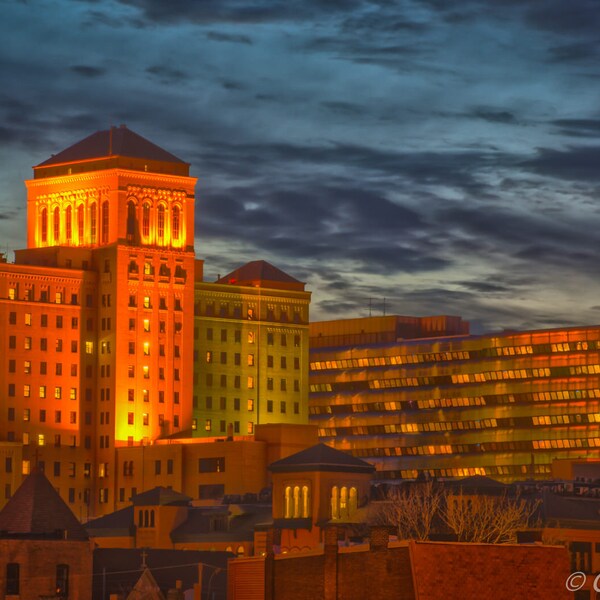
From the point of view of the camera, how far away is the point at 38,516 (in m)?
191

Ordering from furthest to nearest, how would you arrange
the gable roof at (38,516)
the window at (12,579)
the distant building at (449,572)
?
1. the gable roof at (38,516)
2. the window at (12,579)
3. the distant building at (449,572)

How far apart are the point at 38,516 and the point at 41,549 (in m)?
5.63

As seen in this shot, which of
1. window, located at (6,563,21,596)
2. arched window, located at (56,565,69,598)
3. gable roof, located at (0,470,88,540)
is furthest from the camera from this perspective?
A: gable roof, located at (0,470,88,540)

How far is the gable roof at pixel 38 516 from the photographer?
7461 inches

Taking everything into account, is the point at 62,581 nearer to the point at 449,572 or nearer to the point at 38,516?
the point at 38,516

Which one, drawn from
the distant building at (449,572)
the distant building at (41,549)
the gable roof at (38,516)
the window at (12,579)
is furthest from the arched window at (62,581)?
the distant building at (449,572)

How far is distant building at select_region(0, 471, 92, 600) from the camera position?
183 metres

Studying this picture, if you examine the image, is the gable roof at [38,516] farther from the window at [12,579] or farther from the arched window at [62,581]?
the window at [12,579]

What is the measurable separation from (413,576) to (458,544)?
9.15 feet

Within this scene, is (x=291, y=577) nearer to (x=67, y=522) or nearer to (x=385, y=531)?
(x=385, y=531)

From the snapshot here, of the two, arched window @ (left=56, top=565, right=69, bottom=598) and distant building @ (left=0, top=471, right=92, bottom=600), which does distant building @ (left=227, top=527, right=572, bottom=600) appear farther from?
arched window @ (left=56, top=565, right=69, bottom=598)

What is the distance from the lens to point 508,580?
128 metres

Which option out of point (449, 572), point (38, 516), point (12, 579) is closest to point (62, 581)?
point (12, 579)

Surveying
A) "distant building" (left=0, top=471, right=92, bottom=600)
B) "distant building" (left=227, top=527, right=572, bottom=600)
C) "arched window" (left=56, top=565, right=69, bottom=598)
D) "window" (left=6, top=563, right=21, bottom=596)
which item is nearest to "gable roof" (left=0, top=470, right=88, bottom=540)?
"distant building" (left=0, top=471, right=92, bottom=600)
